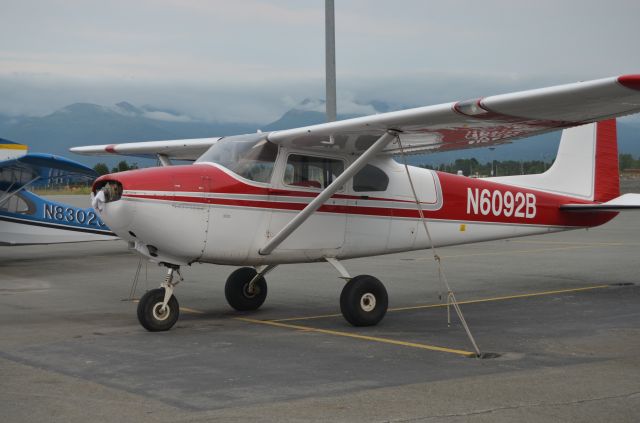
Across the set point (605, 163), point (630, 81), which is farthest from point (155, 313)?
point (605, 163)

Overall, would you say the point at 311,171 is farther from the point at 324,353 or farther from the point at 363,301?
the point at 324,353

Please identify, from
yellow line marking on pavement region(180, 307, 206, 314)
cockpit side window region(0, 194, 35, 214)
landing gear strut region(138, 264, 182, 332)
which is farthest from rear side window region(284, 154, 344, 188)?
cockpit side window region(0, 194, 35, 214)

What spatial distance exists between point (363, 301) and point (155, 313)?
2.36 metres

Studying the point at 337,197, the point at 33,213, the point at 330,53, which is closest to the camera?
the point at 337,197

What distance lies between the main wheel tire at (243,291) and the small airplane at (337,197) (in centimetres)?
1

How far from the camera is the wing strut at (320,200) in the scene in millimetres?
Result: 9601

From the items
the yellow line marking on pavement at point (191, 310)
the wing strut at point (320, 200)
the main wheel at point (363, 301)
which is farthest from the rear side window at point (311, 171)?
the yellow line marking on pavement at point (191, 310)

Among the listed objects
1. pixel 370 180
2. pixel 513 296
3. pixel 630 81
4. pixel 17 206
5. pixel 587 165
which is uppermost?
pixel 630 81

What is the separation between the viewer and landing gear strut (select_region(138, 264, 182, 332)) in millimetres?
9430

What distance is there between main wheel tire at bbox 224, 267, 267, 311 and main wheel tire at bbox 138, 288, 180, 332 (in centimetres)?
174

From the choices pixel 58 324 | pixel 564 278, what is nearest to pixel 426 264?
pixel 564 278

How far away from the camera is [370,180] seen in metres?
10.8

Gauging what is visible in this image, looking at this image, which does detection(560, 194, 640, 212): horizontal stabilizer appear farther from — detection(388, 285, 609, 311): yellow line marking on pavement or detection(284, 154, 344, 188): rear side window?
detection(284, 154, 344, 188): rear side window

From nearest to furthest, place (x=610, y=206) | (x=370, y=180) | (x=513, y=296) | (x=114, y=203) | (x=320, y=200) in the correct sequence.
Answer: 1. (x=114, y=203)
2. (x=320, y=200)
3. (x=370, y=180)
4. (x=513, y=296)
5. (x=610, y=206)
